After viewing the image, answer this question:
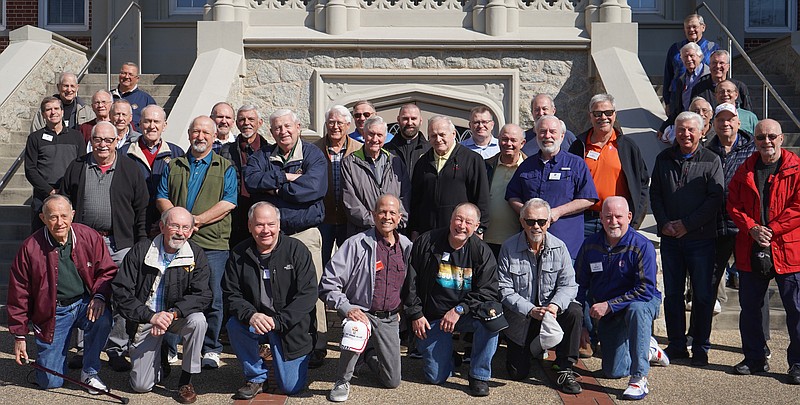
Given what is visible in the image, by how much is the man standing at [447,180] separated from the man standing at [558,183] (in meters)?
0.27

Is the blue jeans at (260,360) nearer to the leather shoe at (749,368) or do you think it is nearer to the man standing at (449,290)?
the man standing at (449,290)

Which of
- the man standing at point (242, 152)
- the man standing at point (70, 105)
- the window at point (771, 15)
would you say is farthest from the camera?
the window at point (771, 15)

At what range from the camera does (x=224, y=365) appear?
680 centimetres

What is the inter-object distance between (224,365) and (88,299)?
41.7 inches

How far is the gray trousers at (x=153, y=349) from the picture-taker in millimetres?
6090

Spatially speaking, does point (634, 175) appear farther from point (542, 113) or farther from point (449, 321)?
point (449, 321)

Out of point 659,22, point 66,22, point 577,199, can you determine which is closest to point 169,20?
point 66,22

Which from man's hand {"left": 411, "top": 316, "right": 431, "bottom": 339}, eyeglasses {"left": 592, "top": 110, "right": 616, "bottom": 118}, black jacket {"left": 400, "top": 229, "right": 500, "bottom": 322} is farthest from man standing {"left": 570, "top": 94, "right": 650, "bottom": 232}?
man's hand {"left": 411, "top": 316, "right": 431, "bottom": 339}

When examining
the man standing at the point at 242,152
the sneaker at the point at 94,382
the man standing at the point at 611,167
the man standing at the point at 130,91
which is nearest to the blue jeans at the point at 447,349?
the man standing at the point at 611,167

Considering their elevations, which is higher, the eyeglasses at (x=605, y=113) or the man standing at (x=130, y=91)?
the man standing at (x=130, y=91)

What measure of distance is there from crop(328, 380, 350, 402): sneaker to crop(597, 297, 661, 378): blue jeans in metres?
1.80

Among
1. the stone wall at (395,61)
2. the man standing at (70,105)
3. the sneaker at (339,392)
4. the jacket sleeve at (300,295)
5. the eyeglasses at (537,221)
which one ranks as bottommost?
the sneaker at (339,392)

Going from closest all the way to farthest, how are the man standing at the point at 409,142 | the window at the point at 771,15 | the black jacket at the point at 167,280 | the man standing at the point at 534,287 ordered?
the black jacket at the point at 167,280 → the man standing at the point at 534,287 → the man standing at the point at 409,142 → the window at the point at 771,15

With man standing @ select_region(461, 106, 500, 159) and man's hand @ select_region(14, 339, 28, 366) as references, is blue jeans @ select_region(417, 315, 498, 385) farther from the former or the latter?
man's hand @ select_region(14, 339, 28, 366)
